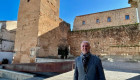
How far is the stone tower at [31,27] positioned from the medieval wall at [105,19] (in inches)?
437

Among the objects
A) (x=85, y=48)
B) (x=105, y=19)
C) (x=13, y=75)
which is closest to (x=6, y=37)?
(x=13, y=75)

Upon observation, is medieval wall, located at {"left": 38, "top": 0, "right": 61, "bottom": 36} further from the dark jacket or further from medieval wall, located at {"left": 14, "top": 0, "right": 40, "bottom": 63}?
the dark jacket

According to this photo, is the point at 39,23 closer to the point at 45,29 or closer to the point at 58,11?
the point at 45,29

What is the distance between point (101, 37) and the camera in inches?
461

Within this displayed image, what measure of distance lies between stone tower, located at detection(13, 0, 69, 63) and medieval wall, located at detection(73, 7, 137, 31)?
11.1 meters

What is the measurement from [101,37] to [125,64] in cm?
683

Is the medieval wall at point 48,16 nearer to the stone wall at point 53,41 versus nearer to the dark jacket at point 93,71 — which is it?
the stone wall at point 53,41

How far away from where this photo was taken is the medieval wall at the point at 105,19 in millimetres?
16594

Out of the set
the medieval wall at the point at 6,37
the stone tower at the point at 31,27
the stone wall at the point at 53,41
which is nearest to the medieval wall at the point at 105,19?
the stone wall at the point at 53,41

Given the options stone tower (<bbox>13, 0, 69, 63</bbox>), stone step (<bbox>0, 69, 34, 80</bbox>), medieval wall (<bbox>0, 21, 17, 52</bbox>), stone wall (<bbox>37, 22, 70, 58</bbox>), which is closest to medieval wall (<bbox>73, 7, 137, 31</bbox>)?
stone wall (<bbox>37, 22, 70, 58</bbox>)

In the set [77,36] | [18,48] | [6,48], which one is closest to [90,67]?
[18,48]

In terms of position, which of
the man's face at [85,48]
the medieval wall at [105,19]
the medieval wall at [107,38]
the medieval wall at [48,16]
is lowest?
the man's face at [85,48]

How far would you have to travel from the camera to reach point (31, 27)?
338 inches

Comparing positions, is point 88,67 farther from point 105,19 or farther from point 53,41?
point 105,19
